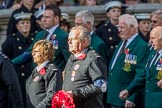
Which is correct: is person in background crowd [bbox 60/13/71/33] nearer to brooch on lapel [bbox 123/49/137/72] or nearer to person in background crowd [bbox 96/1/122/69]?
person in background crowd [bbox 96/1/122/69]

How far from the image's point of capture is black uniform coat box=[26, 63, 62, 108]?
35.2ft

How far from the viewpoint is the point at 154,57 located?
39.2 feet

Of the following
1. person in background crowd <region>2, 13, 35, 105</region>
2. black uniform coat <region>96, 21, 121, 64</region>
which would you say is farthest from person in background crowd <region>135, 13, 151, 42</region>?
person in background crowd <region>2, 13, 35, 105</region>

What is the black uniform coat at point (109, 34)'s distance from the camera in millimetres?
14680

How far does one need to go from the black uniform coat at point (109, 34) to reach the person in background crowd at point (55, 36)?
1.51 metres

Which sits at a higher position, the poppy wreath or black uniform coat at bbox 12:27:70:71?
the poppy wreath

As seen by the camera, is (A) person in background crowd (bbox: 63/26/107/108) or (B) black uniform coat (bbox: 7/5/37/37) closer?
(A) person in background crowd (bbox: 63/26/107/108)

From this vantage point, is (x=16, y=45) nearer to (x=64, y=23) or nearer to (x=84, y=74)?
(x=64, y=23)

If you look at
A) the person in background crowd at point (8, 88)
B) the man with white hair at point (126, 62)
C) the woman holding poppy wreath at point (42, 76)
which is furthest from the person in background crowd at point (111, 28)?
the person in background crowd at point (8, 88)

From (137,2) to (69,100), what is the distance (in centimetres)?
718

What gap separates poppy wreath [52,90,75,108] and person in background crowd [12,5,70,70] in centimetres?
290

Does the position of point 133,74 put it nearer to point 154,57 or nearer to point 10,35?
point 154,57

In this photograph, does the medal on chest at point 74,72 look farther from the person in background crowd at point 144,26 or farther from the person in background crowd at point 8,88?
the person in background crowd at point 144,26

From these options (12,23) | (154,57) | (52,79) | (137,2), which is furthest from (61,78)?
A: (137,2)
